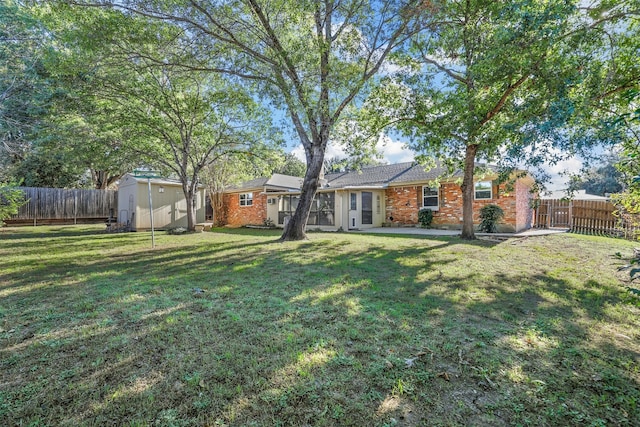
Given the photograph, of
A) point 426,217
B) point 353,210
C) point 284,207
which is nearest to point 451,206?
point 426,217

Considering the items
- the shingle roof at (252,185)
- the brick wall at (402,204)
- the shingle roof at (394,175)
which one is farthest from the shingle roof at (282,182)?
the brick wall at (402,204)

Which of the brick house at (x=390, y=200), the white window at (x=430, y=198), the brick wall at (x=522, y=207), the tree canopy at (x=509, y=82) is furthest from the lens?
the white window at (x=430, y=198)

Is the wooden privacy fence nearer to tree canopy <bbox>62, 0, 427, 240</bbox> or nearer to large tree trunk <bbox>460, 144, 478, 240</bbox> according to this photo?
tree canopy <bbox>62, 0, 427, 240</bbox>

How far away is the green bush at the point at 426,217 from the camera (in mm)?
15023

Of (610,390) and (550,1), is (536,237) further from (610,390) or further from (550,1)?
(610,390)

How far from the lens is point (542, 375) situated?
2.35 metres

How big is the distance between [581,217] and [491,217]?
16.6ft

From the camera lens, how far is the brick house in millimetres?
13484

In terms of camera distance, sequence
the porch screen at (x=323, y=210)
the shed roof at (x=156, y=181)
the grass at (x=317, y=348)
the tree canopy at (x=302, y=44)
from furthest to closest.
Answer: the shed roof at (x=156, y=181), the porch screen at (x=323, y=210), the tree canopy at (x=302, y=44), the grass at (x=317, y=348)

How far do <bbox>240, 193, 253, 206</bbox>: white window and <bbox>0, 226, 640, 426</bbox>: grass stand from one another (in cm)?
1438

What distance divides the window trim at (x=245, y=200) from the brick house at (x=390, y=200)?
0.18 m

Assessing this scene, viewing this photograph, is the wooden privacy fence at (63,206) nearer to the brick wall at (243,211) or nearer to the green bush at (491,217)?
the brick wall at (243,211)

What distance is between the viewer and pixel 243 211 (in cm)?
2048

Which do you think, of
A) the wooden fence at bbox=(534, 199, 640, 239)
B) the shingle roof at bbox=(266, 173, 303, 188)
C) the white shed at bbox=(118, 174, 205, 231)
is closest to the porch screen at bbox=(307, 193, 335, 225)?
the shingle roof at bbox=(266, 173, 303, 188)
